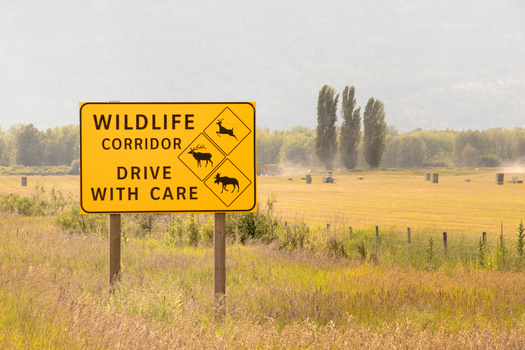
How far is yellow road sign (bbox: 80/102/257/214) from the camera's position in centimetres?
604

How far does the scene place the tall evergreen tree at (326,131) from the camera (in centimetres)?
7331

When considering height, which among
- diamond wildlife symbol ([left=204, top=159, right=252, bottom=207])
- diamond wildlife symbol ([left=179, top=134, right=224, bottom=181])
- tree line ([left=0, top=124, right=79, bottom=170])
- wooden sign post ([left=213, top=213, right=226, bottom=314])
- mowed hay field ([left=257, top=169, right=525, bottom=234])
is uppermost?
tree line ([left=0, top=124, right=79, bottom=170])

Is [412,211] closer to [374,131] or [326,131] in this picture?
[326,131]

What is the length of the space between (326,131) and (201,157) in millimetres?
69181

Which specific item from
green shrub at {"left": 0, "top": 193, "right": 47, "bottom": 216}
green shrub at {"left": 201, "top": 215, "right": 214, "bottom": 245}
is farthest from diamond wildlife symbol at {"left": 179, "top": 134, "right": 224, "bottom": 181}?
green shrub at {"left": 0, "top": 193, "right": 47, "bottom": 216}

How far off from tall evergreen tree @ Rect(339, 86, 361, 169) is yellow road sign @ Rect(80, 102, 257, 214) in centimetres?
7069

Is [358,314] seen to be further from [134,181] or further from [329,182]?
[329,182]

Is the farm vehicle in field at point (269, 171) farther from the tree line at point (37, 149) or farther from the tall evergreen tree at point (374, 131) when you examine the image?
the tree line at point (37, 149)

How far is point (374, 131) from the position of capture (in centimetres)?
7544

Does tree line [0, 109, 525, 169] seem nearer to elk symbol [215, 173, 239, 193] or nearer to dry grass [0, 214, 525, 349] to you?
dry grass [0, 214, 525, 349]

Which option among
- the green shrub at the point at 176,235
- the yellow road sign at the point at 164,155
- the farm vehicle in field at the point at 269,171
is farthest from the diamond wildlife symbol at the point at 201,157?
the farm vehicle in field at the point at 269,171

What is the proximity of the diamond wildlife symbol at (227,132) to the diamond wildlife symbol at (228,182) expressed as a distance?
226mm

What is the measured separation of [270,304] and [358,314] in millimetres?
1202

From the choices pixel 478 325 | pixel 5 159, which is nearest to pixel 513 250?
pixel 478 325
